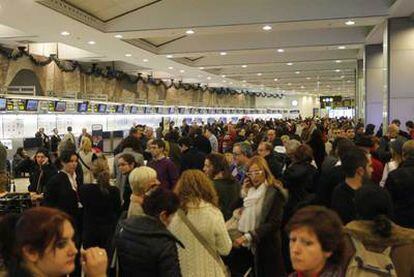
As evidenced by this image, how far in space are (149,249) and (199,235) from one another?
0.47 metres

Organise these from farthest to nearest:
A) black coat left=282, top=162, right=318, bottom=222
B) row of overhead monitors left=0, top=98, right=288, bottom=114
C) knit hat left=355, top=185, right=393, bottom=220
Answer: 1. row of overhead monitors left=0, top=98, right=288, bottom=114
2. black coat left=282, top=162, right=318, bottom=222
3. knit hat left=355, top=185, right=393, bottom=220

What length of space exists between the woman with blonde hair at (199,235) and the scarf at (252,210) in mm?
902

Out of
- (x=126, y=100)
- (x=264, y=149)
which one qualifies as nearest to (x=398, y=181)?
(x=264, y=149)

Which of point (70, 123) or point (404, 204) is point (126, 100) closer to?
point (70, 123)

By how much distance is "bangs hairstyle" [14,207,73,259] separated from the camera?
1.99 metres

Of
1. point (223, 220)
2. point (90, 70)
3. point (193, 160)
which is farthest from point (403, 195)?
point (90, 70)

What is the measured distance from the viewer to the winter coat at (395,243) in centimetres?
260

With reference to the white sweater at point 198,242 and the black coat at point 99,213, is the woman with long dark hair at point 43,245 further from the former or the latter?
the black coat at point 99,213

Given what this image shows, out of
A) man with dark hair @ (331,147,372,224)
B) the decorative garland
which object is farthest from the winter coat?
the decorative garland

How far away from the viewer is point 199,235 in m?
3.54

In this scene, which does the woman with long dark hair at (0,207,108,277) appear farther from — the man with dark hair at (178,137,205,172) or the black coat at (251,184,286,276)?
the man with dark hair at (178,137,205,172)

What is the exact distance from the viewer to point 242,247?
4.68 metres

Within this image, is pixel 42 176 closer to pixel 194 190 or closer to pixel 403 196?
pixel 194 190

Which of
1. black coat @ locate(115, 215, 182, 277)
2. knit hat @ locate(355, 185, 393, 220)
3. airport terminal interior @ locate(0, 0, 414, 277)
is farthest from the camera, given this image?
black coat @ locate(115, 215, 182, 277)
